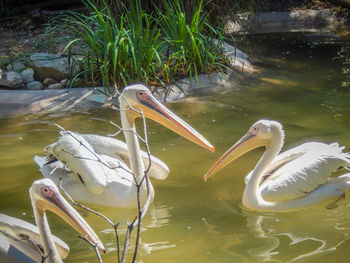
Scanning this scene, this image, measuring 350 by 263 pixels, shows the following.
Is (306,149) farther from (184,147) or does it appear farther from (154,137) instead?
(154,137)

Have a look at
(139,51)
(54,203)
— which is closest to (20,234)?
(54,203)

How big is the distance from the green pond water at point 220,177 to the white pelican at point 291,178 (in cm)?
9

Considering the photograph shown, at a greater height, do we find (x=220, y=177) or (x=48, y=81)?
(x=48, y=81)

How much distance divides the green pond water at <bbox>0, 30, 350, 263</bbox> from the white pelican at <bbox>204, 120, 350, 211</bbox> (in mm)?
85

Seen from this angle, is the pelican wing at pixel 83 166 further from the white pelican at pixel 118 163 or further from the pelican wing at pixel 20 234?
the pelican wing at pixel 20 234

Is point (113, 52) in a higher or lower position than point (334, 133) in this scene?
higher

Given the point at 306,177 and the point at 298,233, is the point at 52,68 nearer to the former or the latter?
the point at 306,177

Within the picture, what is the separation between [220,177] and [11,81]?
2.95 m

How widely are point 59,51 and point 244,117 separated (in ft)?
9.05

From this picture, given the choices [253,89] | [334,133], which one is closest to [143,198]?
[334,133]

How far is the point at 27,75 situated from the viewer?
6.23m

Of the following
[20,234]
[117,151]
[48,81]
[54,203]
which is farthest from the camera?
[48,81]

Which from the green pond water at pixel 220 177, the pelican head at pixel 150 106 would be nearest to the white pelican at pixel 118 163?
the pelican head at pixel 150 106

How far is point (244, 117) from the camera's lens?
5.39 metres
